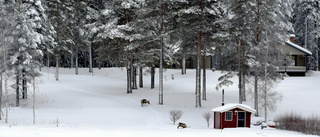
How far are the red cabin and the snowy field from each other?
0.83m

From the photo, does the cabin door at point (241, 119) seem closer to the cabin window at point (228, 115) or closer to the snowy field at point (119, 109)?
the cabin window at point (228, 115)

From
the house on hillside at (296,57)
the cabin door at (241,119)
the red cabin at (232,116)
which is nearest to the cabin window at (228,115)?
the red cabin at (232,116)

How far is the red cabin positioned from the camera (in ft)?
78.6

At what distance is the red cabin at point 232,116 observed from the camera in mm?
23969

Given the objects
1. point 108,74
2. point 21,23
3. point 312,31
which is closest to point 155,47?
point 21,23

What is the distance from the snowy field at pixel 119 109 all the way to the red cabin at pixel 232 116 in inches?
32.5

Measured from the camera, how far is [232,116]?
24.4 m

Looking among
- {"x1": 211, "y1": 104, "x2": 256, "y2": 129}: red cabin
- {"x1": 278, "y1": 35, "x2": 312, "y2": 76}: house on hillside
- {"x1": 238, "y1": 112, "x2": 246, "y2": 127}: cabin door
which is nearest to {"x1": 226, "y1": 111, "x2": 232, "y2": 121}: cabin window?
{"x1": 211, "y1": 104, "x2": 256, "y2": 129}: red cabin

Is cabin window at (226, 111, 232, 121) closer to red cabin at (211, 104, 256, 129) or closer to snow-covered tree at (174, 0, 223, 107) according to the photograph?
red cabin at (211, 104, 256, 129)

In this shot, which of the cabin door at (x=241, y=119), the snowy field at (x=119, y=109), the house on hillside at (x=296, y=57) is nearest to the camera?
the snowy field at (x=119, y=109)

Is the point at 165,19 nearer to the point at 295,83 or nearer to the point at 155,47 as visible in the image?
the point at 155,47

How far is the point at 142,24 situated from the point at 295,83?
2279 cm

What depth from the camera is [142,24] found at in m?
31.7

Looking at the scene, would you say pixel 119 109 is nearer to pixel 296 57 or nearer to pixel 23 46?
pixel 23 46
